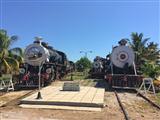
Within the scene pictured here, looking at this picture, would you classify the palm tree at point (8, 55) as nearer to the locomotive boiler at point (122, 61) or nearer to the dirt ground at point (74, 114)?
the locomotive boiler at point (122, 61)

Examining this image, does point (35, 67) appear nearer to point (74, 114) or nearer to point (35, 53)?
point (35, 53)

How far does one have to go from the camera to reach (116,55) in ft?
70.5

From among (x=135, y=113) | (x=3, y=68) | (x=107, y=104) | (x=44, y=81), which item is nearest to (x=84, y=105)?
(x=107, y=104)

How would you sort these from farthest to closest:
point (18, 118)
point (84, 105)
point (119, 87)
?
point (119, 87)
point (84, 105)
point (18, 118)

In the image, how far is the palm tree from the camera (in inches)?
1104

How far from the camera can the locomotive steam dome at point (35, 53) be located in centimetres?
2020

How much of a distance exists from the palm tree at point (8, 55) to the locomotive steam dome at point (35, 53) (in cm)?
770

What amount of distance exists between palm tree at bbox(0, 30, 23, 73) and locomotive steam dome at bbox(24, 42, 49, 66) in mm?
7703

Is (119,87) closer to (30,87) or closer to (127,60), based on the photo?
(127,60)

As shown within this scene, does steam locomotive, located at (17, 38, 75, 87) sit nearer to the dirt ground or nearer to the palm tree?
the palm tree

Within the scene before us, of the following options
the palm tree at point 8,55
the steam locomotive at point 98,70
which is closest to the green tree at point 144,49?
the steam locomotive at point 98,70

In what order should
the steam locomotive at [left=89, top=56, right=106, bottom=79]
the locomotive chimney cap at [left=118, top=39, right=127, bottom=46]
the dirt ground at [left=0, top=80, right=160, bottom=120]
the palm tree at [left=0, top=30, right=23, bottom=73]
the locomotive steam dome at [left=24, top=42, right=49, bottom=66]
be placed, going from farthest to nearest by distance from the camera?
1. the steam locomotive at [left=89, top=56, right=106, bottom=79]
2. the palm tree at [left=0, top=30, right=23, bottom=73]
3. the locomotive chimney cap at [left=118, top=39, right=127, bottom=46]
4. the locomotive steam dome at [left=24, top=42, right=49, bottom=66]
5. the dirt ground at [left=0, top=80, right=160, bottom=120]

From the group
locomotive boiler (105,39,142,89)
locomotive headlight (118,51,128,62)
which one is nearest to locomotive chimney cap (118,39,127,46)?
locomotive boiler (105,39,142,89)

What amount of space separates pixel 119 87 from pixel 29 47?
22.0ft
